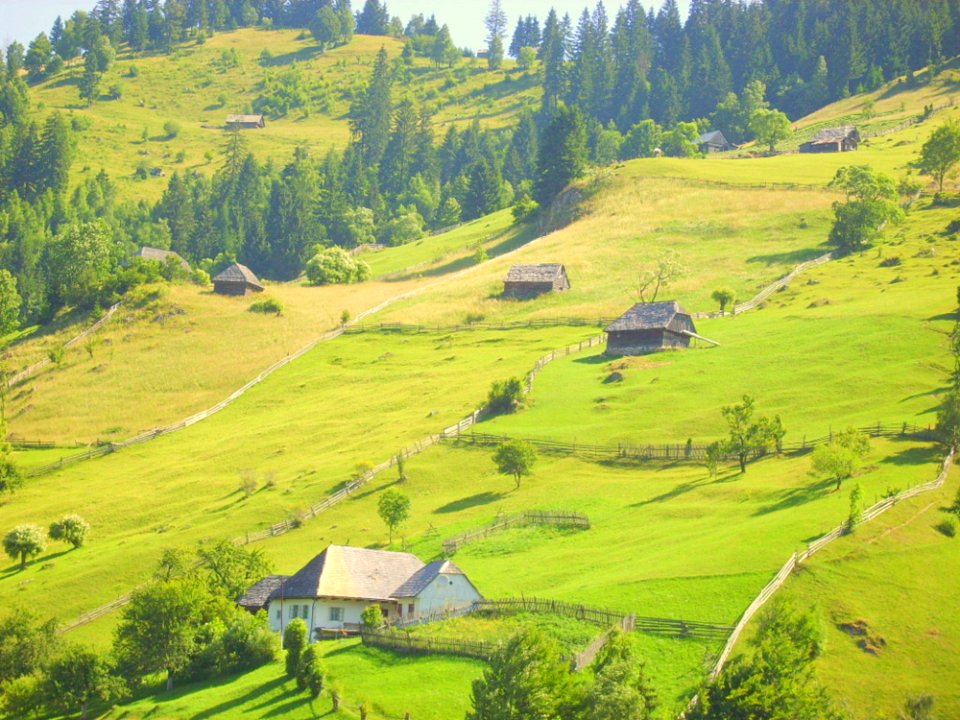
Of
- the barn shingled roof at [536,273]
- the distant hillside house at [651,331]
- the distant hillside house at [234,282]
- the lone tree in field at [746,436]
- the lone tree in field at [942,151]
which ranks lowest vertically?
the lone tree in field at [746,436]

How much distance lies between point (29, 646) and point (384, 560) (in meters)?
17.1

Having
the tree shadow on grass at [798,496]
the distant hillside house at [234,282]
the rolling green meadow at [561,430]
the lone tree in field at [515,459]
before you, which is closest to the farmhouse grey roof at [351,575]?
the rolling green meadow at [561,430]

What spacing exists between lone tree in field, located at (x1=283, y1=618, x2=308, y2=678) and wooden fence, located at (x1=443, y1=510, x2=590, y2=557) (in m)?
13.9

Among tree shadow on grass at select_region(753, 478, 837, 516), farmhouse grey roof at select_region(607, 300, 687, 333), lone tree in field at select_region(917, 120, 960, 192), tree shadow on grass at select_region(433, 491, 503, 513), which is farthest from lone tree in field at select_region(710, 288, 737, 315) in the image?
tree shadow on grass at select_region(753, 478, 837, 516)

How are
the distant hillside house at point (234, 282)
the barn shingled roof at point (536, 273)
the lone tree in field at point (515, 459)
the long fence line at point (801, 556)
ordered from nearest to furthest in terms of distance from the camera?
the long fence line at point (801, 556) → the lone tree in field at point (515, 459) → the barn shingled roof at point (536, 273) → the distant hillside house at point (234, 282)

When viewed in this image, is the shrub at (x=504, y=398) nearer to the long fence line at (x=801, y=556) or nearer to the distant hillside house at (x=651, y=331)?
the distant hillside house at (x=651, y=331)

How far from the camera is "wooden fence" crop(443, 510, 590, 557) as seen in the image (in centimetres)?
6806

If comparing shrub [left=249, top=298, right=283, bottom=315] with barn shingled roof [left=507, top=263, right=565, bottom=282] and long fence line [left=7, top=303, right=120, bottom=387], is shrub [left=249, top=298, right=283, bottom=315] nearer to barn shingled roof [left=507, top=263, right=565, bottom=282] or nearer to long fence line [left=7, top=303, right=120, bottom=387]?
long fence line [left=7, top=303, right=120, bottom=387]

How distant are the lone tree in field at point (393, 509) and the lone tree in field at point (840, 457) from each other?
22.5 m

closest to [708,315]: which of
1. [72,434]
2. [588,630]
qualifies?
[72,434]

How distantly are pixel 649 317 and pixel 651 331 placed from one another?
170 centimetres

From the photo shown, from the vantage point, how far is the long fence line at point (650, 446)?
72.7m

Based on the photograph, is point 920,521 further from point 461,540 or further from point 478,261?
point 478,261

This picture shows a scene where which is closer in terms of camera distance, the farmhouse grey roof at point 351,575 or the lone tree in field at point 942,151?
the farmhouse grey roof at point 351,575
